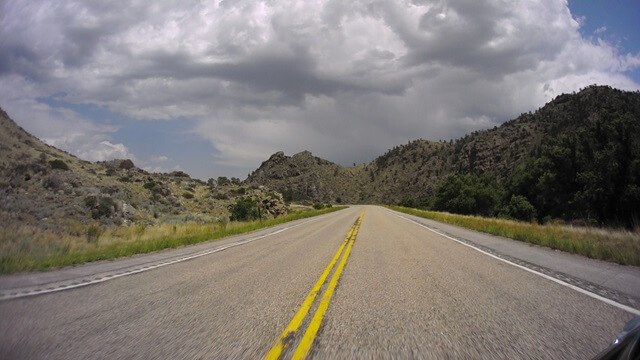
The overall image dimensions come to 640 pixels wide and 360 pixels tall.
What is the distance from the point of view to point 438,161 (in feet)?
447

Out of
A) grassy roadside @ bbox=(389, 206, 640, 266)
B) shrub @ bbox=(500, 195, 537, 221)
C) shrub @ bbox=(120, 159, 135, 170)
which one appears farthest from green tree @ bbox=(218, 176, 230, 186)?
grassy roadside @ bbox=(389, 206, 640, 266)

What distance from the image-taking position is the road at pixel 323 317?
152 inches

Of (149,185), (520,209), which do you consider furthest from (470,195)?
(149,185)

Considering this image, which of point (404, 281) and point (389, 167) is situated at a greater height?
point (389, 167)

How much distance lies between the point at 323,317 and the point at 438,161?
138 m

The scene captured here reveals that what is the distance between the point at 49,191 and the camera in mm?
25875

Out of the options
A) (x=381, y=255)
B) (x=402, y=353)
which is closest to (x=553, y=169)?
(x=381, y=255)

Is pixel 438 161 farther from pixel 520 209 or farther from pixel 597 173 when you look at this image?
pixel 597 173

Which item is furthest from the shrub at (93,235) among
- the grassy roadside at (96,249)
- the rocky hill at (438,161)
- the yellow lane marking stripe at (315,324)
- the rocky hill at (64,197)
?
the rocky hill at (438,161)

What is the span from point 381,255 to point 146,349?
7.85 m

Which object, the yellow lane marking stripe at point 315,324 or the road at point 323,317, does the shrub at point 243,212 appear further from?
the yellow lane marking stripe at point 315,324

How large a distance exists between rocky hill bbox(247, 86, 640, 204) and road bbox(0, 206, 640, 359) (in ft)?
165

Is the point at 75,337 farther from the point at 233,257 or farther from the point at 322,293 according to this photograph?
the point at 233,257

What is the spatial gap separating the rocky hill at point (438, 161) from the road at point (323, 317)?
50.3 m
